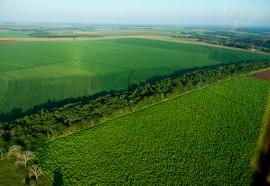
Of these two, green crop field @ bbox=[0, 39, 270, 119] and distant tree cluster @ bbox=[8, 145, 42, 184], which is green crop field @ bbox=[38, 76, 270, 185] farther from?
green crop field @ bbox=[0, 39, 270, 119]

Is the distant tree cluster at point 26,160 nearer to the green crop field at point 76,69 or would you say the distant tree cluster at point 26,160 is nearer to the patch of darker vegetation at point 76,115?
the patch of darker vegetation at point 76,115

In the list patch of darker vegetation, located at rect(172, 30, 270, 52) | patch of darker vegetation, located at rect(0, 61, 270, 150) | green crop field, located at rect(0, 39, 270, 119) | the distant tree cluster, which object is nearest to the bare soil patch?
patch of darker vegetation, located at rect(0, 61, 270, 150)

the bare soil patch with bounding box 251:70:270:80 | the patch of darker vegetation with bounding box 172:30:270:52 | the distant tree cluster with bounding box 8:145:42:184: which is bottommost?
the distant tree cluster with bounding box 8:145:42:184

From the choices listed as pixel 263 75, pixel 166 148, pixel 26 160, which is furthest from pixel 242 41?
pixel 26 160

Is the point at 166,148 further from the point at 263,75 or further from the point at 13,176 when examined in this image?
the point at 263,75

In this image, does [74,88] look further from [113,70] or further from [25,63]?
[25,63]
